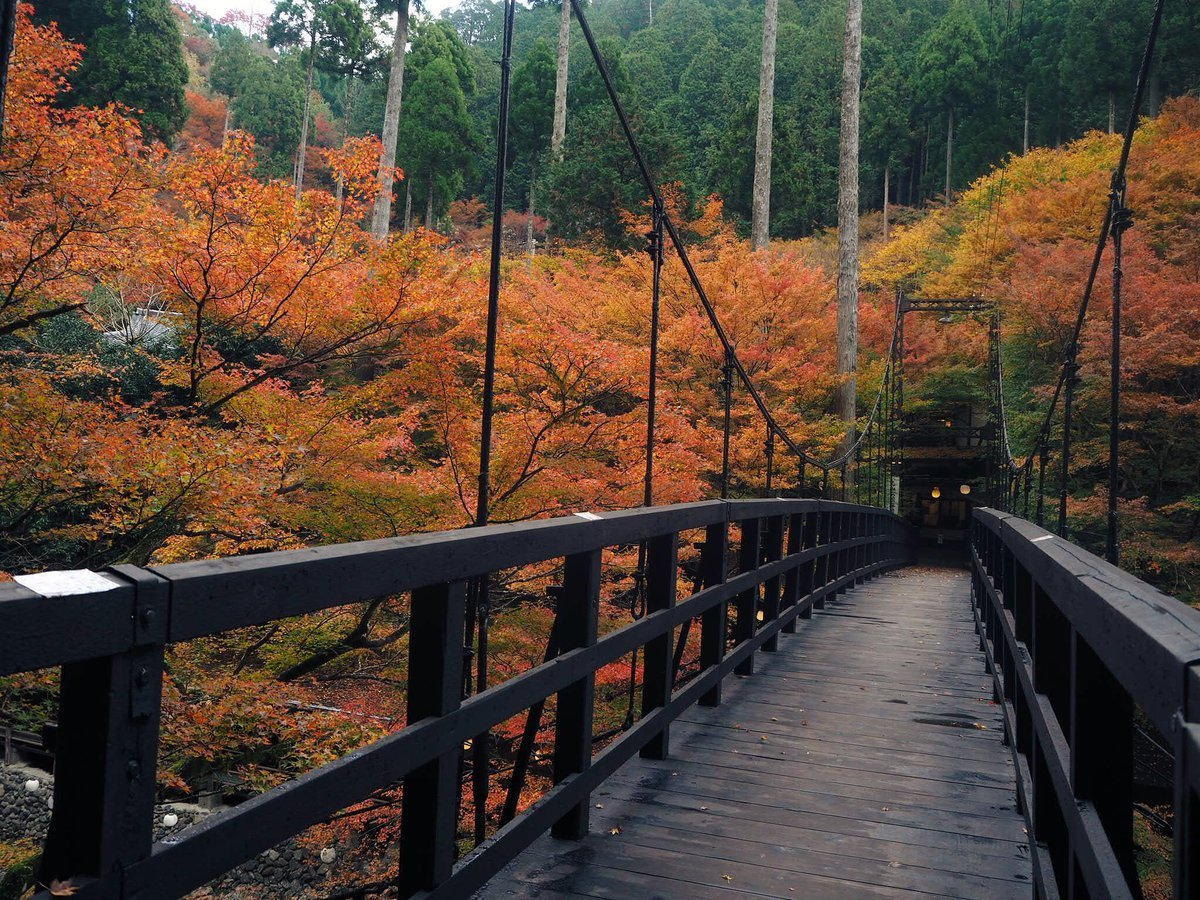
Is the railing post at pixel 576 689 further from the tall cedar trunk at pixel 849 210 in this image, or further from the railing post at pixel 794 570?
the tall cedar trunk at pixel 849 210

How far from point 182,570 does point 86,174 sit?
6.51 metres

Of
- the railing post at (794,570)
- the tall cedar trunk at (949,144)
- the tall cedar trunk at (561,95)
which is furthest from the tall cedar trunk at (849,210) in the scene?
the tall cedar trunk at (949,144)

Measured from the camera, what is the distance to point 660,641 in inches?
127

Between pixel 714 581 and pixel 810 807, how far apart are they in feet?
3.92

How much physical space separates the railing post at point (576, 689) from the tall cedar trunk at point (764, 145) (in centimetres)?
1506

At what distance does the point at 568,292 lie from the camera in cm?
1388

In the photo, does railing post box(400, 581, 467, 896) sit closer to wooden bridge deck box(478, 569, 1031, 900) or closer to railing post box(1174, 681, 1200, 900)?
wooden bridge deck box(478, 569, 1031, 900)

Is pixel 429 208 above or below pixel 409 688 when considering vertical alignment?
above

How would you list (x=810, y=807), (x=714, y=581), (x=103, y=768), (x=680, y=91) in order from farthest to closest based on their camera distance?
1. (x=680, y=91)
2. (x=714, y=581)
3. (x=810, y=807)
4. (x=103, y=768)

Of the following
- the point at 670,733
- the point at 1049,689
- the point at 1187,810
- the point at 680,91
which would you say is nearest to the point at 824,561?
the point at 670,733

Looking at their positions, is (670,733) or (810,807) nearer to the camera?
(810,807)

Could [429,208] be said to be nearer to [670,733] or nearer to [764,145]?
[764,145]

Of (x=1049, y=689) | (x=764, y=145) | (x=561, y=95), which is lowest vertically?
(x=1049, y=689)

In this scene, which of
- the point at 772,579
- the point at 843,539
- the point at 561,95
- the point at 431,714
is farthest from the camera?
the point at 561,95
